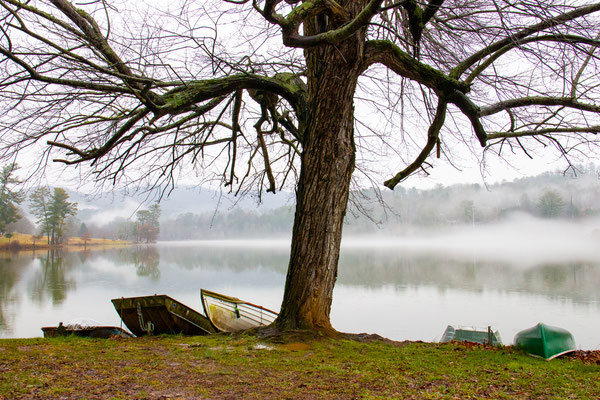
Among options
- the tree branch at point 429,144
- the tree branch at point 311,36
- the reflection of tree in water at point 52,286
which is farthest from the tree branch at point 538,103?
the reflection of tree in water at point 52,286

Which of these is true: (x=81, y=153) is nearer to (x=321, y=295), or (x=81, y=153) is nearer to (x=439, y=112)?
(x=321, y=295)

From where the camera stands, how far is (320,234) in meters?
5.37

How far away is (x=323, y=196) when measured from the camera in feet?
17.7

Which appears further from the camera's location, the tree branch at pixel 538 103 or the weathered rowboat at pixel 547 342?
the tree branch at pixel 538 103

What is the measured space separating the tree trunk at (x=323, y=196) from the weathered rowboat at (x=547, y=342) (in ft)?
7.74

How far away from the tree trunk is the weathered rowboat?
7.74 ft

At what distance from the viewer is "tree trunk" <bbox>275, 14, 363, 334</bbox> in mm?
5332

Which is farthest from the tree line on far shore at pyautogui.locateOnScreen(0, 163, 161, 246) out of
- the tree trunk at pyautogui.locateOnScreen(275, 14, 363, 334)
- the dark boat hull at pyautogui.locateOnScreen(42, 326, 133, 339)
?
the tree trunk at pyautogui.locateOnScreen(275, 14, 363, 334)

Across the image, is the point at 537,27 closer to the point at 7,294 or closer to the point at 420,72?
the point at 420,72

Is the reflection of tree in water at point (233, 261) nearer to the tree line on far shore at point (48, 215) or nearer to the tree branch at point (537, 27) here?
the tree line on far shore at point (48, 215)

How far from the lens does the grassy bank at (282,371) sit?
3.22m

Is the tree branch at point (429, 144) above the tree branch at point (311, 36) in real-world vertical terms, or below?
below

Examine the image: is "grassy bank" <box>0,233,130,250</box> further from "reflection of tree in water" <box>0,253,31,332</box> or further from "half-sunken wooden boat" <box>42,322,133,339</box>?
"half-sunken wooden boat" <box>42,322,133,339</box>

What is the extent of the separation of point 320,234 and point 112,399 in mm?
3046
